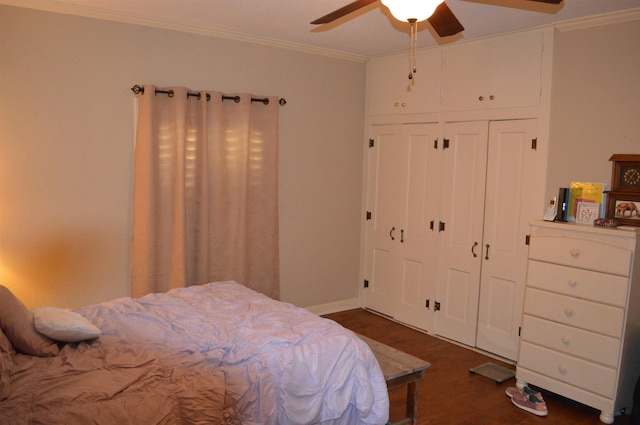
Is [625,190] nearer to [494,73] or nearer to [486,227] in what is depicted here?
[486,227]

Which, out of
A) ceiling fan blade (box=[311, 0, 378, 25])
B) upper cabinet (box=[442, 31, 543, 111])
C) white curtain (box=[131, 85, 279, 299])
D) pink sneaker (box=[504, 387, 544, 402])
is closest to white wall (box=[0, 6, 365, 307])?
white curtain (box=[131, 85, 279, 299])

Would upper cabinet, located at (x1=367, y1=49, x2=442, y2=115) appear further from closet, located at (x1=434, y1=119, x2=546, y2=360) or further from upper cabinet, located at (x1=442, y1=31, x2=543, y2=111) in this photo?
closet, located at (x1=434, y1=119, x2=546, y2=360)

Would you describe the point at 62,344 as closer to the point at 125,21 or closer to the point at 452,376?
the point at 125,21

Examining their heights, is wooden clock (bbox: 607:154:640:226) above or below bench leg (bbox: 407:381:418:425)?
above

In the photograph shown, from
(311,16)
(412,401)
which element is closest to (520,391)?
(412,401)

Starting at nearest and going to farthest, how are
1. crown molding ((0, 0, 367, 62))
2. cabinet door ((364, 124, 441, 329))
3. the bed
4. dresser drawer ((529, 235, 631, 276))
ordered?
the bed
dresser drawer ((529, 235, 631, 276))
crown molding ((0, 0, 367, 62))
cabinet door ((364, 124, 441, 329))

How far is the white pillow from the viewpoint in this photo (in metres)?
2.47

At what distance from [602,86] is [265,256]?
9.89 ft

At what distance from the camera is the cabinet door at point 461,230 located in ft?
14.1

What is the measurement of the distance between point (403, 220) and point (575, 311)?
1954mm

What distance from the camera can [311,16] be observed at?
3.75m

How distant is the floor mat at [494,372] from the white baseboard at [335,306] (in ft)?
5.62

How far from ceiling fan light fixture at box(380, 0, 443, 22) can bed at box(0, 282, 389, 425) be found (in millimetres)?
1635

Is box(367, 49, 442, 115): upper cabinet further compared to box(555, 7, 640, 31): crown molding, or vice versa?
box(367, 49, 442, 115): upper cabinet
